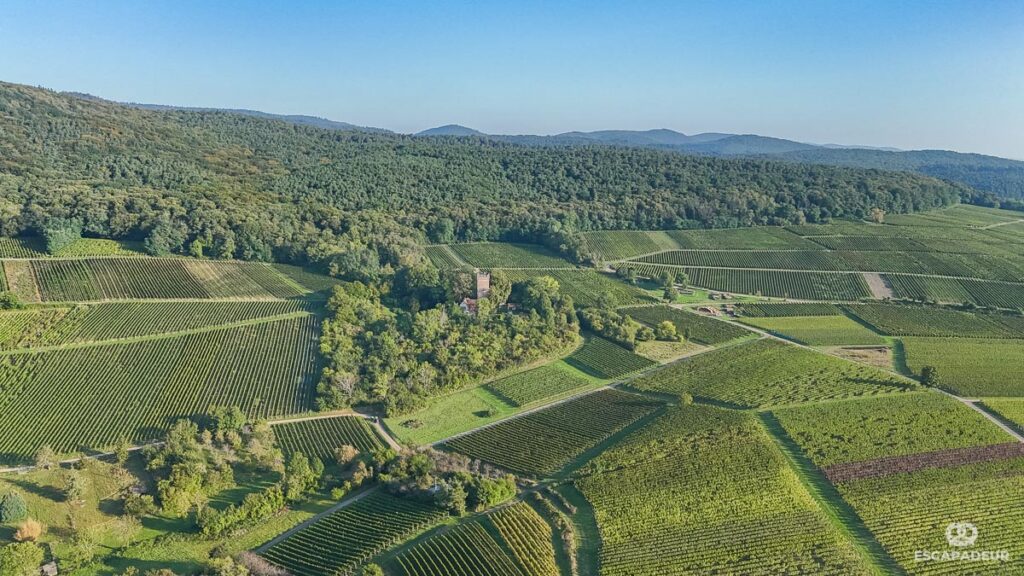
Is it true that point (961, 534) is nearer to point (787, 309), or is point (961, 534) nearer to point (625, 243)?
point (787, 309)

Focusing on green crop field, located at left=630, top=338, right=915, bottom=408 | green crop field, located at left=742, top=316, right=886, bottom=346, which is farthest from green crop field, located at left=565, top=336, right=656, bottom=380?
green crop field, located at left=742, top=316, right=886, bottom=346

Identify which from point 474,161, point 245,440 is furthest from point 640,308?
point 474,161

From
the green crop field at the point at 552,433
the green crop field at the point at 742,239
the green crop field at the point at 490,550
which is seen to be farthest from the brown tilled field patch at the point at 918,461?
the green crop field at the point at 742,239

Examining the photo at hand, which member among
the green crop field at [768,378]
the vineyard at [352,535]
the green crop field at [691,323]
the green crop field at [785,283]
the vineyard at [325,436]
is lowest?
the vineyard at [352,535]

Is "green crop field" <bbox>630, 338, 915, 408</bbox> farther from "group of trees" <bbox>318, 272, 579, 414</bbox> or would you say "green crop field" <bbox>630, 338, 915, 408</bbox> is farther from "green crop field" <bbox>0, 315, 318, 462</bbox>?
"green crop field" <bbox>0, 315, 318, 462</bbox>

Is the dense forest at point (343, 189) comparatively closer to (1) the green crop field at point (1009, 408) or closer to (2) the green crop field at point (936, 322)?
(2) the green crop field at point (936, 322)

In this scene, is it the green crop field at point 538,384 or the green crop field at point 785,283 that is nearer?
the green crop field at point 538,384

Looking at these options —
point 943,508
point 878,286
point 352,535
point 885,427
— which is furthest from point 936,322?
point 352,535
